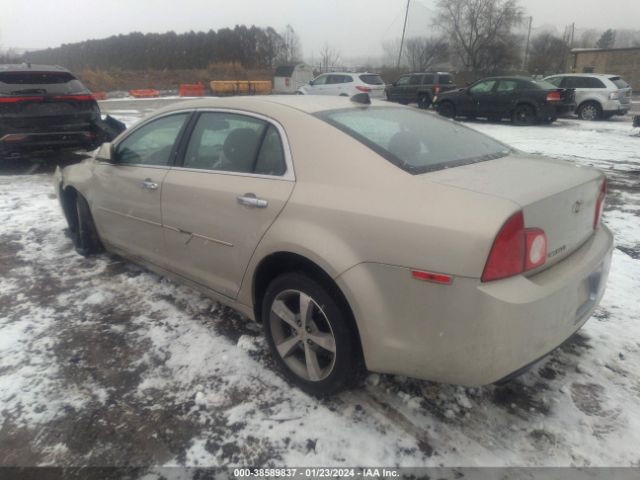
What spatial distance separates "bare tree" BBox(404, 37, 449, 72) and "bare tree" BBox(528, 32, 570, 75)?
29.5 feet

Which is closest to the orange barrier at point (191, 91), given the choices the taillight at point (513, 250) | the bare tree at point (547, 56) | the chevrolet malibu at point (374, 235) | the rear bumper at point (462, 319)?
the chevrolet malibu at point (374, 235)

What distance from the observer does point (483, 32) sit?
4434 centimetres

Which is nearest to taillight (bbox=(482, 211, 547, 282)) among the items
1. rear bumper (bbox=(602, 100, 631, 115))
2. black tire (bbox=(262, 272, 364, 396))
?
black tire (bbox=(262, 272, 364, 396))

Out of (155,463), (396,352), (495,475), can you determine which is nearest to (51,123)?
(155,463)

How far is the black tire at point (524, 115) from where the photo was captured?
14.7 meters

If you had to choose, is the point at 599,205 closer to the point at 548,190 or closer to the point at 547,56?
the point at 548,190

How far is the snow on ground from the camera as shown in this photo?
2.14 meters

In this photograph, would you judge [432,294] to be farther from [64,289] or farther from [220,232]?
[64,289]

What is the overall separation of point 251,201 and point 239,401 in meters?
1.10

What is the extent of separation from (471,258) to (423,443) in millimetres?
998

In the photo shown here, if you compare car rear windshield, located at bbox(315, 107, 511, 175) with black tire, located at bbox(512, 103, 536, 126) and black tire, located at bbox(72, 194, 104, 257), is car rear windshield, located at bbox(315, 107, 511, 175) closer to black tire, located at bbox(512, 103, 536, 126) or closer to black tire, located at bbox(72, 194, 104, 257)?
black tire, located at bbox(72, 194, 104, 257)

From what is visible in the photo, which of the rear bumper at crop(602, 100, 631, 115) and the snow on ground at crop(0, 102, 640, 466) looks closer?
the snow on ground at crop(0, 102, 640, 466)

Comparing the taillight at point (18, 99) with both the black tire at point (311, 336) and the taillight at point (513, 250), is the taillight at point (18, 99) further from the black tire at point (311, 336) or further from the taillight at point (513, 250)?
the taillight at point (513, 250)

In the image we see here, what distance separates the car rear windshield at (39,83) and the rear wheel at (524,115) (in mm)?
12774
